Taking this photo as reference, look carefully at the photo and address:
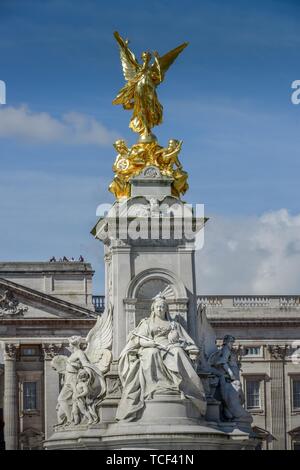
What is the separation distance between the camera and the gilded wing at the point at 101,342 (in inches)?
2076

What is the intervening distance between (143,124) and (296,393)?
Answer: 161ft

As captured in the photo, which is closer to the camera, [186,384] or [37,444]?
[186,384]

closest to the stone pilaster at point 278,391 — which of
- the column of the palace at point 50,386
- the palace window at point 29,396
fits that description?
the column of the palace at point 50,386

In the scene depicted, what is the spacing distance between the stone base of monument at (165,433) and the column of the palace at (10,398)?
46.0 meters

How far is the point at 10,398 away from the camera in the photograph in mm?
99750

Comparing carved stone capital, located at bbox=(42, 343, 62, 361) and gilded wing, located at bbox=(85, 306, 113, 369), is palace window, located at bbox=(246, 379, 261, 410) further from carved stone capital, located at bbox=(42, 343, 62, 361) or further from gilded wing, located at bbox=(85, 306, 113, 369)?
gilded wing, located at bbox=(85, 306, 113, 369)

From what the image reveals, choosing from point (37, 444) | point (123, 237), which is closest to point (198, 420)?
point (123, 237)

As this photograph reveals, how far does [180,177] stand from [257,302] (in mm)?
47603

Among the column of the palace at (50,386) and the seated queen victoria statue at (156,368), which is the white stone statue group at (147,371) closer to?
the seated queen victoria statue at (156,368)

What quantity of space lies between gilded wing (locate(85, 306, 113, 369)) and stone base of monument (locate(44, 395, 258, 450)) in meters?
2.38

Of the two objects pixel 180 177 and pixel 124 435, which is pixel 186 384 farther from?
pixel 180 177
